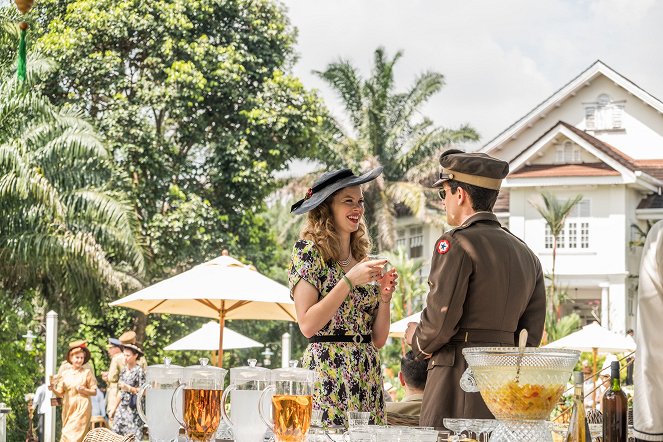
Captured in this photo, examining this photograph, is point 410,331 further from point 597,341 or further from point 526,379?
point 597,341

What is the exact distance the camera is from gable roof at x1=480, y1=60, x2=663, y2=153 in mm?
36375

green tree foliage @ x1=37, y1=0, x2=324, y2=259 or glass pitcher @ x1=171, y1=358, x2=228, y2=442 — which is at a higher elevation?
green tree foliage @ x1=37, y1=0, x2=324, y2=259

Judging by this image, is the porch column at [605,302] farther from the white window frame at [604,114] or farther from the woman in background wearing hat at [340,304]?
the woman in background wearing hat at [340,304]

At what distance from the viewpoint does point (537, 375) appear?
2.78 metres

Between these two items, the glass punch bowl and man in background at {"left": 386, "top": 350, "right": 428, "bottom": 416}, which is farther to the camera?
man in background at {"left": 386, "top": 350, "right": 428, "bottom": 416}

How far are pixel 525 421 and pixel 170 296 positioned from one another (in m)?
9.22

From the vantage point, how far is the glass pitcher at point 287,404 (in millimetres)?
2730

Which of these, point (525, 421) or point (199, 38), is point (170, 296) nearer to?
point (525, 421)

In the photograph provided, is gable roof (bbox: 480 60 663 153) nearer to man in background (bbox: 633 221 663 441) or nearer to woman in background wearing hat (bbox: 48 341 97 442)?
woman in background wearing hat (bbox: 48 341 97 442)

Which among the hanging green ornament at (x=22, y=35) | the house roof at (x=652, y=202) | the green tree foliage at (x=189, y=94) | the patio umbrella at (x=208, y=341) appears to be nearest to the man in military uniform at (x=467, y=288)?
the hanging green ornament at (x=22, y=35)

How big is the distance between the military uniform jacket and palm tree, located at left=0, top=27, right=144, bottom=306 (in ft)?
50.4

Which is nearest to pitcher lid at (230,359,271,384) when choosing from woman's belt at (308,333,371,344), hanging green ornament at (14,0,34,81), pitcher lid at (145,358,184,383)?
pitcher lid at (145,358,184,383)

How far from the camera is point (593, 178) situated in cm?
3478

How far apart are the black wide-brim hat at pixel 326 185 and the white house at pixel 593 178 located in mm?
30084
